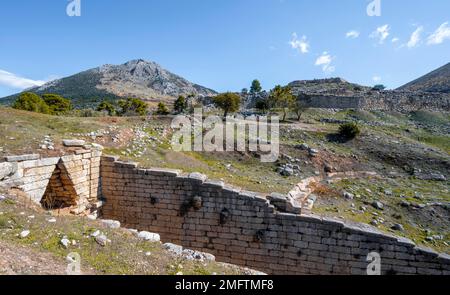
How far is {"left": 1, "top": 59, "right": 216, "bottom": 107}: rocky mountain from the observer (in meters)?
→ 99.0

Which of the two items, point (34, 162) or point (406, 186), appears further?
point (406, 186)

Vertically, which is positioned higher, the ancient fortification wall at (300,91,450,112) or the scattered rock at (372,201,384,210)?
the ancient fortification wall at (300,91,450,112)

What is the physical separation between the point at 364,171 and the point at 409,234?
7572mm

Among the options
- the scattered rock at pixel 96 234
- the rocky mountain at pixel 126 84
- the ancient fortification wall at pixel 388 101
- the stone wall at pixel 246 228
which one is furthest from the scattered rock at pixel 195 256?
the rocky mountain at pixel 126 84

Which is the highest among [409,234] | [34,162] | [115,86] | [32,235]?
[115,86]

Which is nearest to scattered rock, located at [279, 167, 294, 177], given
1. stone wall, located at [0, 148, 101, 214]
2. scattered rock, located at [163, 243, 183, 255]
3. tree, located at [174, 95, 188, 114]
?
stone wall, located at [0, 148, 101, 214]

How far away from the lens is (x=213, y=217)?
8.46 meters

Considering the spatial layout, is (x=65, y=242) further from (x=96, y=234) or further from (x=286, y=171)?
(x=286, y=171)

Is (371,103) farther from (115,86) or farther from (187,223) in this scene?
(115,86)

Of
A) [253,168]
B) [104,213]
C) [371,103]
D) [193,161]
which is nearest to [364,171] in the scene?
[253,168]

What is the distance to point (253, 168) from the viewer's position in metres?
15.0

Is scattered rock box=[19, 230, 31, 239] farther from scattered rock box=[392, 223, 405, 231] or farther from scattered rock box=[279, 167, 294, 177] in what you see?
scattered rock box=[279, 167, 294, 177]

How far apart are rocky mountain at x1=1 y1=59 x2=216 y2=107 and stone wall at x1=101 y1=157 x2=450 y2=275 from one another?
8790 centimetres

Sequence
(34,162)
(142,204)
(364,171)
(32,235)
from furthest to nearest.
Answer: (364,171) < (142,204) < (34,162) < (32,235)
